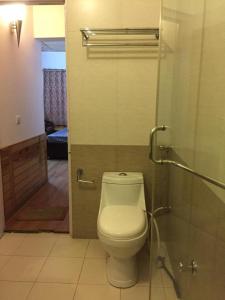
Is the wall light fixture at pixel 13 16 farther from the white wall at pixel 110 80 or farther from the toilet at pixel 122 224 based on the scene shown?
the toilet at pixel 122 224

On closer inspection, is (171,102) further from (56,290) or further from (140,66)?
(56,290)

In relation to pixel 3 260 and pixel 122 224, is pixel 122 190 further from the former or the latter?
pixel 3 260

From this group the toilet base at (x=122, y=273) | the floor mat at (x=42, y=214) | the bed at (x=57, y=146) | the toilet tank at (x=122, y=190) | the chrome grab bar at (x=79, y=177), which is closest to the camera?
the toilet base at (x=122, y=273)

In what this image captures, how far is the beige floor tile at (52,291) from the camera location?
69.4 inches

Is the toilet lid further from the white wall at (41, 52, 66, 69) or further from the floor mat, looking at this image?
the white wall at (41, 52, 66, 69)

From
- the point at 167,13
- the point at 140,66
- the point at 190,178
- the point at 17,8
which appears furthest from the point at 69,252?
the point at 17,8

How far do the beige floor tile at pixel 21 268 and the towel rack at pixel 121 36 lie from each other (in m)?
1.86

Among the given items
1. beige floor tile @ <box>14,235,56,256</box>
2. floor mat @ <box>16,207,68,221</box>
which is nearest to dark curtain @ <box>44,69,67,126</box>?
floor mat @ <box>16,207,68,221</box>

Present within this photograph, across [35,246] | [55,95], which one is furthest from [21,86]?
[55,95]

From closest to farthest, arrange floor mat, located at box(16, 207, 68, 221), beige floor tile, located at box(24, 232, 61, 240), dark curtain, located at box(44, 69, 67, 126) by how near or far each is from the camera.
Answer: beige floor tile, located at box(24, 232, 61, 240), floor mat, located at box(16, 207, 68, 221), dark curtain, located at box(44, 69, 67, 126)

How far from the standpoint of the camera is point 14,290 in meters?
1.82

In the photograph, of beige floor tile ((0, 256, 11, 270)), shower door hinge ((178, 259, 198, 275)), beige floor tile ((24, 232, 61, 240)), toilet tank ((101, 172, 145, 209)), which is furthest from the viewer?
beige floor tile ((24, 232, 61, 240))

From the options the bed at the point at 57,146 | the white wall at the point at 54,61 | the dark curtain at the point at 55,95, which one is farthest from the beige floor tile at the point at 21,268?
the white wall at the point at 54,61

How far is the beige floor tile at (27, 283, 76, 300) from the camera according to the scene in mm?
1762
